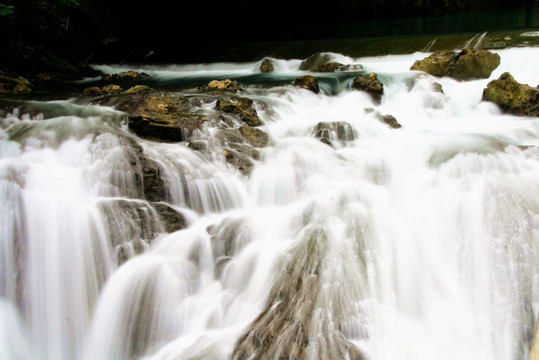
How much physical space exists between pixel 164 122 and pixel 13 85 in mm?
7573

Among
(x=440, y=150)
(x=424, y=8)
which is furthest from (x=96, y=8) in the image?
(x=424, y=8)

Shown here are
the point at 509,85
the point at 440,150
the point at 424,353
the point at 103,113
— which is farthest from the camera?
the point at 509,85

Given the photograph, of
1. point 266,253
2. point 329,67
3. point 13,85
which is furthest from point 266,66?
point 266,253

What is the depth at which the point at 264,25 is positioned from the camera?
28.8m

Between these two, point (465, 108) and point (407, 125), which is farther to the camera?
point (465, 108)

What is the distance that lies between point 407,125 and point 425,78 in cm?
240

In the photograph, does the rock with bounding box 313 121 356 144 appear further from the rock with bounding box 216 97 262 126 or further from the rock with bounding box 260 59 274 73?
the rock with bounding box 260 59 274 73

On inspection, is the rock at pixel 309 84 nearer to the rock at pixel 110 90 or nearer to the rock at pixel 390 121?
the rock at pixel 390 121

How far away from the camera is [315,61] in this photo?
13.6 meters

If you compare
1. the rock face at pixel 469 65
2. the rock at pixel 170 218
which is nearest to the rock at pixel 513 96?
the rock face at pixel 469 65

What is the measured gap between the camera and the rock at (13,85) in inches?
422

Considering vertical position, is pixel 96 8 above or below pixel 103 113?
above

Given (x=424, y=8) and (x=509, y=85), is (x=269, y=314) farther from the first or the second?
(x=424, y=8)

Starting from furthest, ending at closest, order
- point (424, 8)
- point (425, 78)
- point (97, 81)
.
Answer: point (424, 8)
point (97, 81)
point (425, 78)
